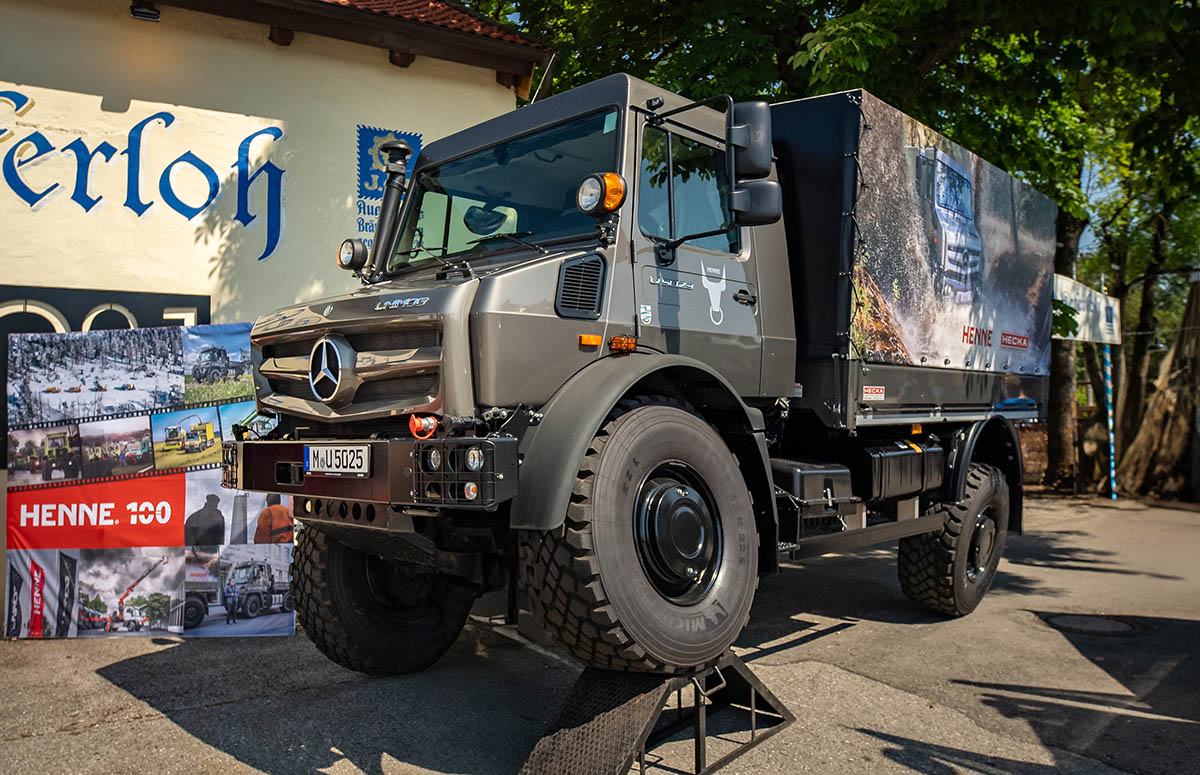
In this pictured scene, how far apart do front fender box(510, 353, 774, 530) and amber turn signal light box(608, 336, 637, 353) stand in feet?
0.10

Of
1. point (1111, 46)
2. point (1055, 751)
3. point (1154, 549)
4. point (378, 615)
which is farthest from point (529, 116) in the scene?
point (1154, 549)

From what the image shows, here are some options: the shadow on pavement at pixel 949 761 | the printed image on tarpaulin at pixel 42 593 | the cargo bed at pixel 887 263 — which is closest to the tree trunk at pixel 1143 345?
the cargo bed at pixel 887 263

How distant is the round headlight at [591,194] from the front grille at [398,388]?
102 centimetres

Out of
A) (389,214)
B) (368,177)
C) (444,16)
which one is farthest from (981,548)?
(444,16)

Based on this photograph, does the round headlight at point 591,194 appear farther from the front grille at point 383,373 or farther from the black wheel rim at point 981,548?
the black wheel rim at point 981,548

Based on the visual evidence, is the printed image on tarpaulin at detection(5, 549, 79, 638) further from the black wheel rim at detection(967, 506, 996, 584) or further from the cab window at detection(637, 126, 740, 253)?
the black wheel rim at detection(967, 506, 996, 584)

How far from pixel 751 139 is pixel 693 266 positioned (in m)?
0.69

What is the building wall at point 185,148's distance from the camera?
723 centimetres

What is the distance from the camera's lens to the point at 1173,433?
1495 cm

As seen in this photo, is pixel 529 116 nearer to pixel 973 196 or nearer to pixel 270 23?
pixel 973 196

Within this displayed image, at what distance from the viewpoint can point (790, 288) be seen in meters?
5.21

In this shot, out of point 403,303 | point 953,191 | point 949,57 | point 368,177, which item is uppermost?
point 949,57

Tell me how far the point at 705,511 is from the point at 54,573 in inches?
178

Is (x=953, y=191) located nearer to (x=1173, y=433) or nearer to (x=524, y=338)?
(x=524, y=338)
